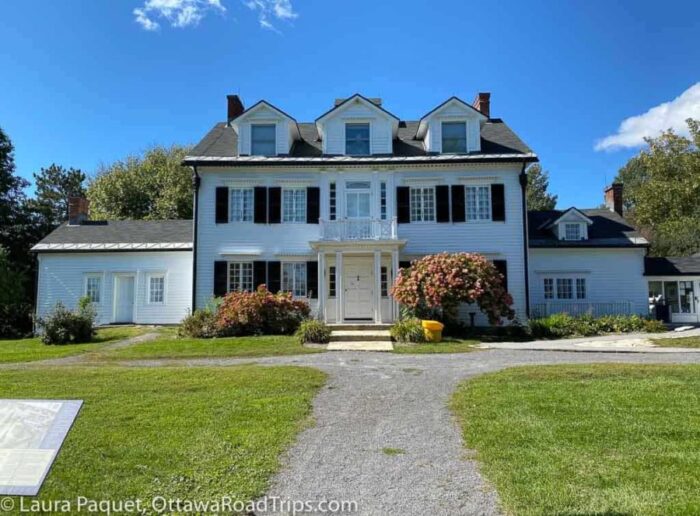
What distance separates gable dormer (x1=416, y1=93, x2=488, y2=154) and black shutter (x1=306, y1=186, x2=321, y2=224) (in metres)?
4.73

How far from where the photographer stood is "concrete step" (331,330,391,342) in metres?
14.6

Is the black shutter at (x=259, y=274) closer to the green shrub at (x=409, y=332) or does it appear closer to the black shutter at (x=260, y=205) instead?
the black shutter at (x=260, y=205)

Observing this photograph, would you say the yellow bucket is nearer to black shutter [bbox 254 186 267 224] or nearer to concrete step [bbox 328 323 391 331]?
concrete step [bbox 328 323 391 331]

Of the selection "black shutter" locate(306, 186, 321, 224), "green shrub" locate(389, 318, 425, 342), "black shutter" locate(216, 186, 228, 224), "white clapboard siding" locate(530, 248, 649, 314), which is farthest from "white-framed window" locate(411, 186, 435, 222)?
"black shutter" locate(216, 186, 228, 224)

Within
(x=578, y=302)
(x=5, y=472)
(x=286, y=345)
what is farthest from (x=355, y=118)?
(x=5, y=472)

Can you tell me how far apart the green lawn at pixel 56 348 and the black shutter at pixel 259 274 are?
426 centimetres

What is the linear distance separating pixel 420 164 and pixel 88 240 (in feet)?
46.9

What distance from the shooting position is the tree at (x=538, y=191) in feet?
143

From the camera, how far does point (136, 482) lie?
406cm

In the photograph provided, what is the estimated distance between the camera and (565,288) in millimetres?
19109

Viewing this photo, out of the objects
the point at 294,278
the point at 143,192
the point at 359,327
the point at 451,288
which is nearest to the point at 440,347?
the point at 451,288

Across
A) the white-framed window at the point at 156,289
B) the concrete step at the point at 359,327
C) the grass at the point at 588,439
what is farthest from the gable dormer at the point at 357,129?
the grass at the point at 588,439

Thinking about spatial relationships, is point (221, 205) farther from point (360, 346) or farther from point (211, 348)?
point (360, 346)

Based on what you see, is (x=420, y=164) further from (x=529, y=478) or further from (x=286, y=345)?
(x=529, y=478)
